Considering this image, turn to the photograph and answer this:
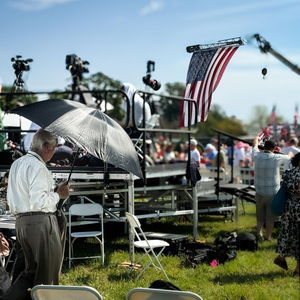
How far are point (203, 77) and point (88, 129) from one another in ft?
12.4

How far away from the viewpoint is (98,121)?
19.6 ft

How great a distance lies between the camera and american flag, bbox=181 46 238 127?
869 cm

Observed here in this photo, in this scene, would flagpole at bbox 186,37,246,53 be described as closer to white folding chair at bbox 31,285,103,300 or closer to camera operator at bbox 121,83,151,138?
camera operator at bbox 121,83,151,138

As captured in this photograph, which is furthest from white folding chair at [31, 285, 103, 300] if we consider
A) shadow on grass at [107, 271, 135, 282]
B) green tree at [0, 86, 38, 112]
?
green tree at [0, 86, 38, 112]

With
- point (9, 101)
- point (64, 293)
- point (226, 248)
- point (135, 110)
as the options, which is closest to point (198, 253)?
point (226, 248)

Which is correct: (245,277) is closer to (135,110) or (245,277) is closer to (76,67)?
(135,110)

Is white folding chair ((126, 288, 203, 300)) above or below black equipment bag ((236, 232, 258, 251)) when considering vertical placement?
above

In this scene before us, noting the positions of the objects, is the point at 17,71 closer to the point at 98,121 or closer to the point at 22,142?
the point at 22,142

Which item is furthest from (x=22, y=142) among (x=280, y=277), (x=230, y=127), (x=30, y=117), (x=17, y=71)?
(x=230, y=127)

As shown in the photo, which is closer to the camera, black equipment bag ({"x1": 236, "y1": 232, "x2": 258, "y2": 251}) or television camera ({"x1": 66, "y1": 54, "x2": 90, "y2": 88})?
black equipment bag ({"x1": 236, "y1": 232, "x2": 258, "y2": 251})

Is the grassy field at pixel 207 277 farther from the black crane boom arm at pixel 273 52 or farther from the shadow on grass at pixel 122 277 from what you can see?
the black crane boom arm at pixel 273 52

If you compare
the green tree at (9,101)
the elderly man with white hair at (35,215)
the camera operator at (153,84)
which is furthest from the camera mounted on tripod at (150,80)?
the elderly man with white hair at (35,215)

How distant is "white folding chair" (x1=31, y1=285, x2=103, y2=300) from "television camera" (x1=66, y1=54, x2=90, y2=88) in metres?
9.36

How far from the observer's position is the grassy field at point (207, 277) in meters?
6.68
